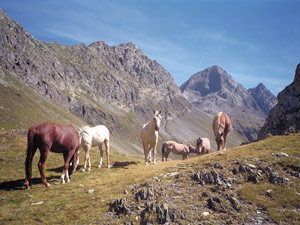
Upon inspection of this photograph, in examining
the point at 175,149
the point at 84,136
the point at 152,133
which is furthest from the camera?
the point at 175,149

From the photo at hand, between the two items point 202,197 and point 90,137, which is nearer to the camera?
point 202,197

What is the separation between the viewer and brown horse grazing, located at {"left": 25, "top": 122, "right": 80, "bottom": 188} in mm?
12320

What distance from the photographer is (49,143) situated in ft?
41.7

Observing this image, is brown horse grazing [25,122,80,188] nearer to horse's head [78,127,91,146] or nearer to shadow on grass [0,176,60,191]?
shadow on grass [0,176,60,191]

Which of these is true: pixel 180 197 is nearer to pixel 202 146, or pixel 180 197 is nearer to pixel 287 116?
pixel 202 146

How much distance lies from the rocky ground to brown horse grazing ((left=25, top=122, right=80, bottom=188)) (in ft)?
19.9

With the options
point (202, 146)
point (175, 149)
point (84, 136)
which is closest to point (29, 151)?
point (84, 136)

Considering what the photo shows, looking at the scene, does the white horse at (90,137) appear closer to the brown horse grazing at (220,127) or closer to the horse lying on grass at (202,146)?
the brown horse grazing at (220,127)

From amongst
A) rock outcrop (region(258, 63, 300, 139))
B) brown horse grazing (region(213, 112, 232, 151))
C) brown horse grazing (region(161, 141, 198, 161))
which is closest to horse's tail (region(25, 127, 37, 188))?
brown horse grazing (region(213, 112, 232, 151))

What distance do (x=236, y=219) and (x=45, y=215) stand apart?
794 centimetres

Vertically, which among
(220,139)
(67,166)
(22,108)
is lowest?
(67,166)

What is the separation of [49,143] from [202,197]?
988cm

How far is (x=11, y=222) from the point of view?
7.96 meters

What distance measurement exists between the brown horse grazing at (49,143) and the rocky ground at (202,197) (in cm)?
608
